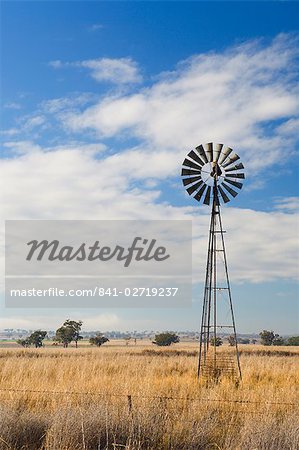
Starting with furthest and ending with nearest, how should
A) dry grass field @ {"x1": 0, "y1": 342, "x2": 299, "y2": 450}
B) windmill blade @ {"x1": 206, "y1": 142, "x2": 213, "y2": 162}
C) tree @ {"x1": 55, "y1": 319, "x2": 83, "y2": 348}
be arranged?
1. tree @ {"x1": 55, "y1": 319, "x2": 83, "y2": 348}
2. windmill blade @ {"x1": 206, "y1": 142, "x2": 213, "y2": 162}
3. dry grass field @ {"x1": 0, "y1": 342, "x2": 299, "y2": 450}

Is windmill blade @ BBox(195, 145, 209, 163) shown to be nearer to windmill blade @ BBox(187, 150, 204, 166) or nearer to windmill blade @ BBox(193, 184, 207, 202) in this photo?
windmill blade @ BBox(187, 150, 204, 166)

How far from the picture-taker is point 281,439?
8.16m

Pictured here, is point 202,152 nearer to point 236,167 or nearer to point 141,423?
point 236,167

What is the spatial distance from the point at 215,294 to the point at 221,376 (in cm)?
255

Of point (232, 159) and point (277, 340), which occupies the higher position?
point (232, 159)

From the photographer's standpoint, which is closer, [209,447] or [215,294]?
[209,447]

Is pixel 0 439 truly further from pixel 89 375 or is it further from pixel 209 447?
pixel 89 375

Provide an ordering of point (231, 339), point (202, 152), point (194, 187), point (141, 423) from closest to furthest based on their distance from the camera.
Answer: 1. point (141, 423)
2. point (202, 152)
3. point (194, 187)
4. point (231, 339)

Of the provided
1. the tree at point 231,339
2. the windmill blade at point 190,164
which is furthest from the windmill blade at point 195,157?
the tree at point 231,339

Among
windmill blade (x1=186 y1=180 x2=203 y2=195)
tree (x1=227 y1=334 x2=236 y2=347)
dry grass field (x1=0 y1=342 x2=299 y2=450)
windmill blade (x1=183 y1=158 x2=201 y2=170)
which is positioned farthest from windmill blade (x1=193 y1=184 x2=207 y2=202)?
dry grass field (x1=0 y1=342 x2=299 y2=450)

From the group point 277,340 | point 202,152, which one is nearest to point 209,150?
point 202,152

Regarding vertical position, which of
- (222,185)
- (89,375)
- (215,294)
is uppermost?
(222,185)

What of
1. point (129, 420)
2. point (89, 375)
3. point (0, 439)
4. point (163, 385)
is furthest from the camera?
point (89, 375)

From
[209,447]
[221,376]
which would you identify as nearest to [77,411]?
[209,447]
